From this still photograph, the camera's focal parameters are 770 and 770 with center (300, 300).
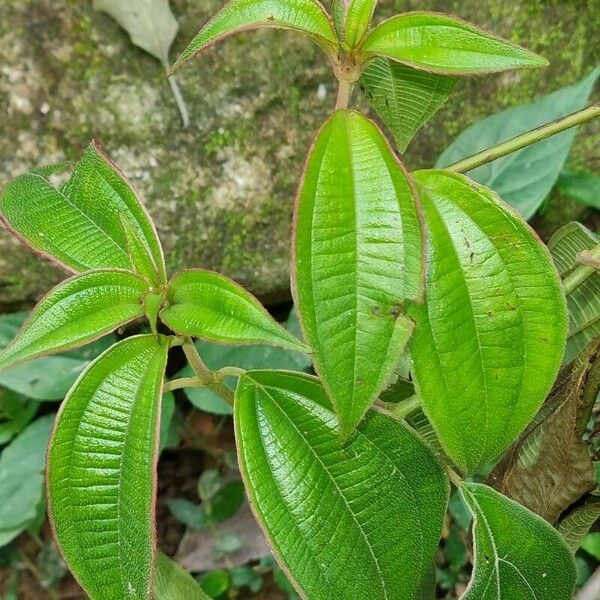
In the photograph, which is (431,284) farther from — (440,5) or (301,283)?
(440,5)

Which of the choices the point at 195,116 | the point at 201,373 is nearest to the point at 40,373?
the point at 195,116

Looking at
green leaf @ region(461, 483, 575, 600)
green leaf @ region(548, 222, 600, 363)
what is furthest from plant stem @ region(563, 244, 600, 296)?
green leaf @ region(461, 483, 575, 600)

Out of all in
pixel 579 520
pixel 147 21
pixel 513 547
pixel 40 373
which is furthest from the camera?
pixel 40 373

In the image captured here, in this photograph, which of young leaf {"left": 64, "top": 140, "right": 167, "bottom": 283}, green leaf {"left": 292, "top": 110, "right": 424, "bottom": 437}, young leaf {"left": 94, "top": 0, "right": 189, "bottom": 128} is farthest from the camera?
young leaf {"left": 94, "top": 0, "right": 189, "bottom": 128}

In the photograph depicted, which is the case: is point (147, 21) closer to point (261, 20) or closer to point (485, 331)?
point (261, 20)

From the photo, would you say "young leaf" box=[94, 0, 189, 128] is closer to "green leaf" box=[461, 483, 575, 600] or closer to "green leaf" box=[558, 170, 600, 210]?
"green leaf" box=[558, 170, 600, 210]

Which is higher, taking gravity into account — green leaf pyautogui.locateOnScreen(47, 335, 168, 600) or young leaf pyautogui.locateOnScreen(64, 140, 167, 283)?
young leaf pyautogui.locateOnScreen(64, 140, 167, 283)
